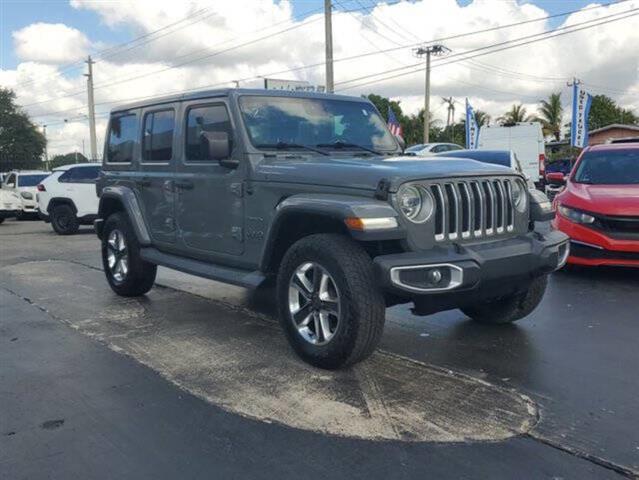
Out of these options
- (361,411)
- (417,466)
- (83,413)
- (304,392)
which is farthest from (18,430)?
(417,466)

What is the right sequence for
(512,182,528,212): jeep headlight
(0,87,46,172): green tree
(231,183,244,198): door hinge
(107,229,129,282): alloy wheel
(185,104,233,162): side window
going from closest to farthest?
(512,182,528,212): jeep headlight, (231,183,244,198): door hinge, (185,104,233,162): side window, (107,229,129,282): alloy wheel, (0,87,46,172): green tree

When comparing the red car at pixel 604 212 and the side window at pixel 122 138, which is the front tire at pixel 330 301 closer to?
the side window at pixel 122 138

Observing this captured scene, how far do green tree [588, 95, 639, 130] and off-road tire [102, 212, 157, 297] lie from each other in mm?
55117

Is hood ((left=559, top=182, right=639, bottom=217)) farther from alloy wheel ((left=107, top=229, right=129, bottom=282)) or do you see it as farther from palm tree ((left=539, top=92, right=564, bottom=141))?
palm tree ((left=539, top=92, right=564, bottom=141))

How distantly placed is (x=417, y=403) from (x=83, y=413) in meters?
1.96

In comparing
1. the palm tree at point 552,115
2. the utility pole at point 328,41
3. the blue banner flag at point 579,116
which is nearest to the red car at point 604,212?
the utility pole at point 328,41

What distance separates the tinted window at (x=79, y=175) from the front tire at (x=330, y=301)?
40.6 feet

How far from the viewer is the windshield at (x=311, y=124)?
16.9 feet

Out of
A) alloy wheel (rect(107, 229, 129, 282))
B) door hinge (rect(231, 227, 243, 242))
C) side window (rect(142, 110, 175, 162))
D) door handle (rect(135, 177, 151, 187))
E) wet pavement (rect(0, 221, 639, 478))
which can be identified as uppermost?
side window (rect(142, 110, 175, 162))

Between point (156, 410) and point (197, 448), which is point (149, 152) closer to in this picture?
point (156, 410)

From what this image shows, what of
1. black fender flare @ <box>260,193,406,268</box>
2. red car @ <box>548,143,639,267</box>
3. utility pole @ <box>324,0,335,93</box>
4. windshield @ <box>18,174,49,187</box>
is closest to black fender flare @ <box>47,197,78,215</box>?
windshield @ <box>18,174,49,187</box>

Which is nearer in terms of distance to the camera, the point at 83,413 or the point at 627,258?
the point at 83,413

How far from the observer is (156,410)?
12.2 feet

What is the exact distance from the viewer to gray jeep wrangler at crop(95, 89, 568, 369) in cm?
396
